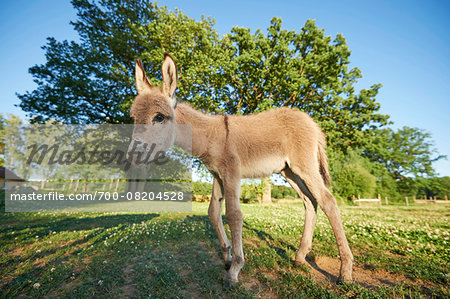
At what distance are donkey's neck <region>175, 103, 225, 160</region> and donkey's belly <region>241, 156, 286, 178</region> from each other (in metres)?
0.78

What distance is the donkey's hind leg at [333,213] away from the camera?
9.82 feet

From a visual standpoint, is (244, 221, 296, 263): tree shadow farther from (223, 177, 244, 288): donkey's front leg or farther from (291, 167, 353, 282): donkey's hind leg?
(223, 177, 244, 288): donkey's front leg

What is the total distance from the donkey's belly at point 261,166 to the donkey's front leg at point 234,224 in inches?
21.7

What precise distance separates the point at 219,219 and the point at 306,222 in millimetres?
1837

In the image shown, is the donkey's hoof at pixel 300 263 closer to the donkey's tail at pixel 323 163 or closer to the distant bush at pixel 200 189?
the donkey's tail at pixel 323 163

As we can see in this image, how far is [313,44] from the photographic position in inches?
679

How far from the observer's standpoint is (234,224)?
3.03 m

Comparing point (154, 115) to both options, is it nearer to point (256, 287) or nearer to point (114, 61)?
point (256, 287)

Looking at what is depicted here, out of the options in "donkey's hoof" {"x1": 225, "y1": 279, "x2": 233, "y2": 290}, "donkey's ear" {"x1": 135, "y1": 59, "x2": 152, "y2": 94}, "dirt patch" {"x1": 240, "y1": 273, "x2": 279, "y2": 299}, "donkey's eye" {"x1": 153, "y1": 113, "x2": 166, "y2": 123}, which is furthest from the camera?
"donkey's ear" {"x1": 135, "y1": 59, "x2": 152, "y2": 94}

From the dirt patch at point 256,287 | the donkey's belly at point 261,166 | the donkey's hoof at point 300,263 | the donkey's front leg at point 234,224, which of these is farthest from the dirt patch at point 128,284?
the donkey's hoof at point 300,263

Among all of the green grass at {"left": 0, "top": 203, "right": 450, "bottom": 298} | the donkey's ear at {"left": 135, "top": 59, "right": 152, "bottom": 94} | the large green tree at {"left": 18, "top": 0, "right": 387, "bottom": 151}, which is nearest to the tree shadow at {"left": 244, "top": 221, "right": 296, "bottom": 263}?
the green grass at {"left": 0, "top": 203, "right": 450, "bottom": 298}

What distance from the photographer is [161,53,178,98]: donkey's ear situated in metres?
3.25

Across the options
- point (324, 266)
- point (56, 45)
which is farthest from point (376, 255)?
point (56, 45)

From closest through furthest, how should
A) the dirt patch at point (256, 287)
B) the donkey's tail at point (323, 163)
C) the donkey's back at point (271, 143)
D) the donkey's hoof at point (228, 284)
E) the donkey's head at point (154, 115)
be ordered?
the dirt patch at point (256, 287) → the donkey's hoof at point (228, 284) → the donkey's head at point (154, 115) → the donkey's back at point (271, 143) → the donkey's tail at point (323, 163)
